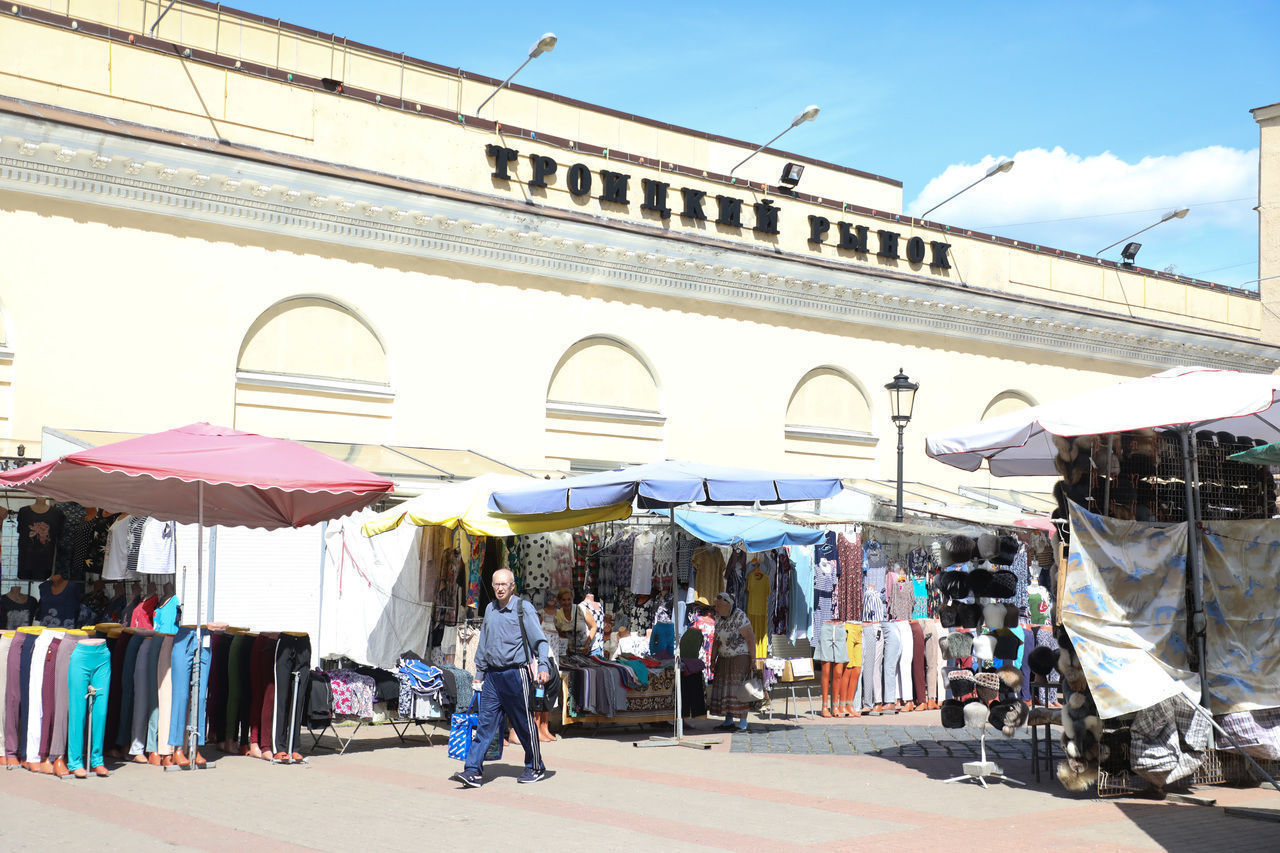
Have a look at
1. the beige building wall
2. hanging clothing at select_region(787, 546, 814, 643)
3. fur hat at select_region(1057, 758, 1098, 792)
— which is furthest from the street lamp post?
the beige building wall

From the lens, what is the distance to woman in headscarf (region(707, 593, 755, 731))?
1430 cm

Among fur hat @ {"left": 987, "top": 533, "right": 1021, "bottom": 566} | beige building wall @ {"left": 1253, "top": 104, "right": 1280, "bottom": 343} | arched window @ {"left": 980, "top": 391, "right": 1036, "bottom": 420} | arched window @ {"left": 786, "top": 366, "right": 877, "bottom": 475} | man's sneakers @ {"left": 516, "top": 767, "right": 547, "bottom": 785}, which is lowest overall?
man's sneakers @ {"left": 516, "top": 767, "right": 547, "bottom": 785}

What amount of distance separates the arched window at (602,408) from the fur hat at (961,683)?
1008 centimetres

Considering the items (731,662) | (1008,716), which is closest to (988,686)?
(1008,716)

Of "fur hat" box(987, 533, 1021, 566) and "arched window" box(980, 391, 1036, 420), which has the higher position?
"arched window" box(980, 391, 1036, 420)

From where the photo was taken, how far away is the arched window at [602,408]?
20547mm

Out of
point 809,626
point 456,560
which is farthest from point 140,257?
point 809,626

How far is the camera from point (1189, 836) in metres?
8.31

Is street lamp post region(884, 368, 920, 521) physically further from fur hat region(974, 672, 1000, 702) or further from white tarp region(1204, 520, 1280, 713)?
white tarp region(1204, 520, 1280, 713)

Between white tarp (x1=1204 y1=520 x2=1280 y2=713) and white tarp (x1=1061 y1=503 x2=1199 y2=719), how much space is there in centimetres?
24

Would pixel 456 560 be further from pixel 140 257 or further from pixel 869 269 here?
pixel 869 269

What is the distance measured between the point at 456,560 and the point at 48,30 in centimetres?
887

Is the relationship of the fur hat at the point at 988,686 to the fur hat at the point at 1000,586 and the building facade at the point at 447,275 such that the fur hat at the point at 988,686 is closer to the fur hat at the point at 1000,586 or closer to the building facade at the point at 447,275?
the fur hat at the point at 1000,586

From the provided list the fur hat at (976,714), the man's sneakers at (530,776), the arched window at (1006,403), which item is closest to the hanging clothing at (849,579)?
the fur hat at (976,714)
